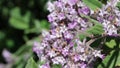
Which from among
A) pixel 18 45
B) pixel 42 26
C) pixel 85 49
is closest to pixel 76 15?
pixel 85 49

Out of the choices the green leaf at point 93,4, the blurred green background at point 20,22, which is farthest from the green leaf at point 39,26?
the green leaf at point 93,4

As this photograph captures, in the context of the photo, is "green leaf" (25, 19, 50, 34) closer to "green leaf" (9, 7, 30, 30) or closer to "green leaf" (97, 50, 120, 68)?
"green leaf" (9, 7, 30, 30)

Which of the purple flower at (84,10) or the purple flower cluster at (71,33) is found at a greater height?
the purple flower at (84,10)

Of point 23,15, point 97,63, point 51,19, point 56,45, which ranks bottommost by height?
point 97,63

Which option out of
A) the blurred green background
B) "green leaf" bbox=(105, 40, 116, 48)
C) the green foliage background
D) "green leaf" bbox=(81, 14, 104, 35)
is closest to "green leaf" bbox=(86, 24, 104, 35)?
"green leaf" bbox=(81, 14, 104, 35)

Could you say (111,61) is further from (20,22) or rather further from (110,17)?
(20,22)

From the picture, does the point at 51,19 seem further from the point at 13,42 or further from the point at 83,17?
the point at 13,42

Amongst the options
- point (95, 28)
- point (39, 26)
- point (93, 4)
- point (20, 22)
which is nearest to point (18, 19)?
point (20, 22)

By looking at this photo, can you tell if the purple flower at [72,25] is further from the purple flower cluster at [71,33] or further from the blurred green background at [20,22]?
the blurred green background at [20,22]
